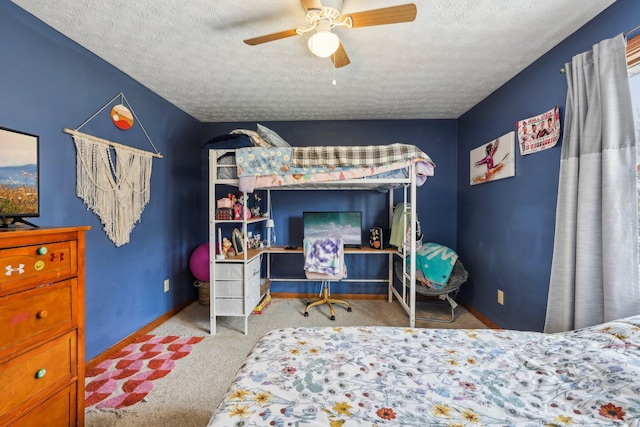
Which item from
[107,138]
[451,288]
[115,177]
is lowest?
[451,288]

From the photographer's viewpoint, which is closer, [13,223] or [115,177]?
[13,223]

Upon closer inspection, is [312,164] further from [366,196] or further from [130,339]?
[130,339]

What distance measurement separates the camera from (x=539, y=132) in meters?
1.95

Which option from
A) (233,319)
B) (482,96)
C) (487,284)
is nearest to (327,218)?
(233,319)

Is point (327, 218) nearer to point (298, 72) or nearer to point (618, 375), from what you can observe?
point (298, 72)

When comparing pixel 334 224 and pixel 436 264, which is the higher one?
pixel 334 224

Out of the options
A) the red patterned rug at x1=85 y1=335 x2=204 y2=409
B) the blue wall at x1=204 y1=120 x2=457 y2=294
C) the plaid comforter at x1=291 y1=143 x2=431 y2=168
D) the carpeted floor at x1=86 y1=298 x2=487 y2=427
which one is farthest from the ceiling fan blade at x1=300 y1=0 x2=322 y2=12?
the red patterned rug at x1=85 y1=335 x2=204 y2=409

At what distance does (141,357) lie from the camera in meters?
2.09

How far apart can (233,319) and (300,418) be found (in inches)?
90.2

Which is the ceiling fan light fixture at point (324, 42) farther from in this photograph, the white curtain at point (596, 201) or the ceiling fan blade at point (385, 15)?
the white curtain at point (596, 201)

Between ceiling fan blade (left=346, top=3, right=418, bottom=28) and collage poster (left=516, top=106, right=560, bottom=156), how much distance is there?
136 centimetres

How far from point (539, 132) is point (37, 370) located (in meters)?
3.35

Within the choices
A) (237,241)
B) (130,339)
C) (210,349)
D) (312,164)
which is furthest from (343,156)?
(130,339)

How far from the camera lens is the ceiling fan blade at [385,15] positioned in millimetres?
1242
